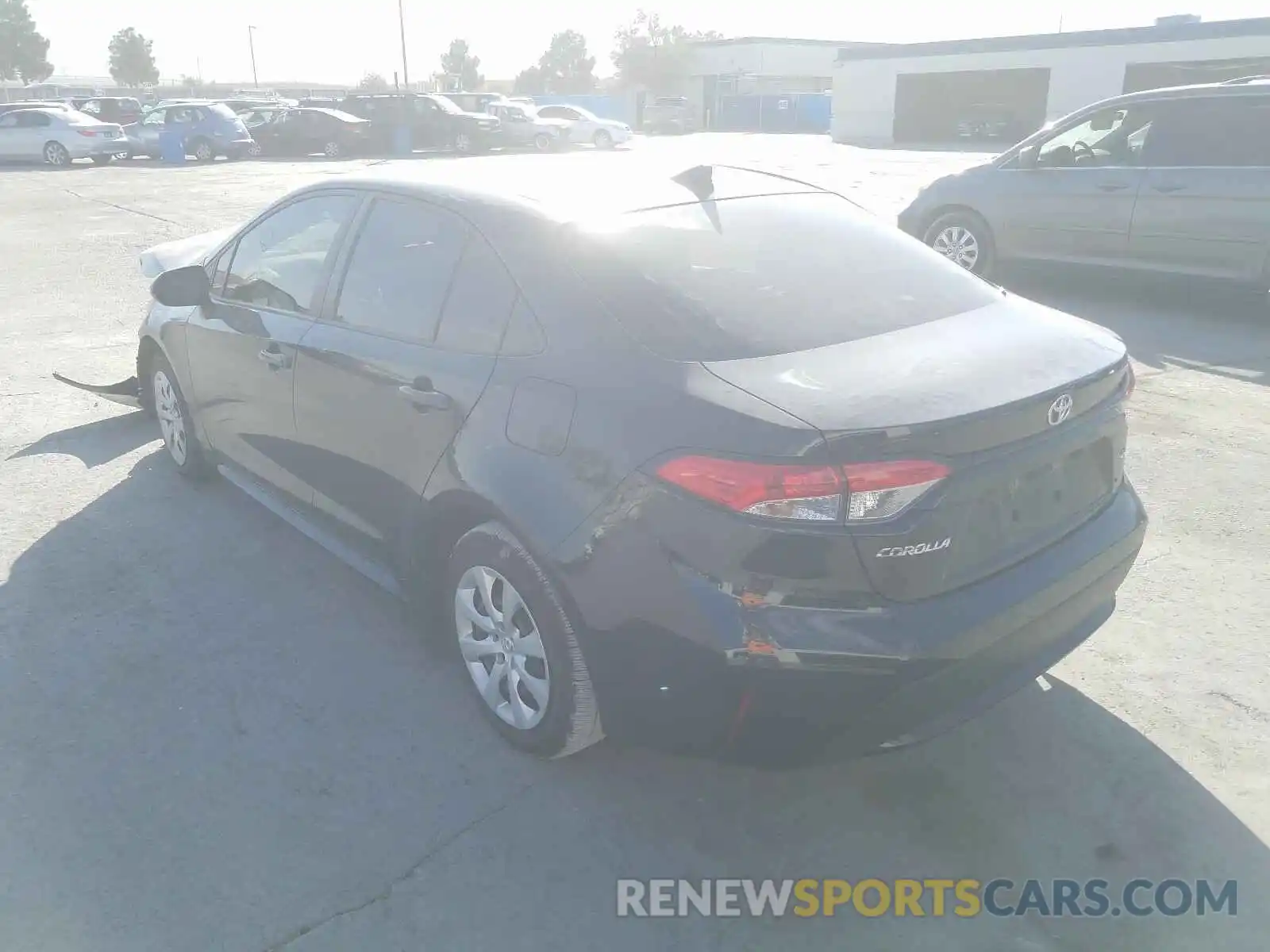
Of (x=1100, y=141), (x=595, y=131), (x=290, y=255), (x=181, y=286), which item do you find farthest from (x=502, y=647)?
(x=595, y=131)

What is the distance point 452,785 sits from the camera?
305cm

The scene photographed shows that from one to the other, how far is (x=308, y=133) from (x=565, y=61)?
74045 millimetres

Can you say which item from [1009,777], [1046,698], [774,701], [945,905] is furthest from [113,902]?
[1046,698]

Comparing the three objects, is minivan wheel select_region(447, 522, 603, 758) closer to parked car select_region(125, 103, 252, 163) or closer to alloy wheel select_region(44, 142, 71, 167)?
alloy wheel select_region(44, 142, 71, 167)

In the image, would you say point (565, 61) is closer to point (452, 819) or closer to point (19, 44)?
point (19, 44)

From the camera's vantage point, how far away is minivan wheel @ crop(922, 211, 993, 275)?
9.47 metres

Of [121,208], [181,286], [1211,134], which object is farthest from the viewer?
[121,208]

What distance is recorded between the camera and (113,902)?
2.62 m

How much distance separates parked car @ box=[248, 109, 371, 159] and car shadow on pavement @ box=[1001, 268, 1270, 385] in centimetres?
2634

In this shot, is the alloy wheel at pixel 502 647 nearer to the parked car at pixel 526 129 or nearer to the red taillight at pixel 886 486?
the red taillight at pixel 886 486

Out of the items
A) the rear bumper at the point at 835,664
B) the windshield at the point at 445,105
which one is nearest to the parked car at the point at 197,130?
the windshield at the point at 445,105

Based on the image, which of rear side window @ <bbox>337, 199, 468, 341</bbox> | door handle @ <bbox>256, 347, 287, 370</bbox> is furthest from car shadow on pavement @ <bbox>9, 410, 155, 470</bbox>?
rear side window @ <bbox>337, 199, 468, 341</bbox>

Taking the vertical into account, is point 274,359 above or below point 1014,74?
below

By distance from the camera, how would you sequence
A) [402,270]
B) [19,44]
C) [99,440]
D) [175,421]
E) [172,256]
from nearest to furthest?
[402,270] < [175,421] < [99,440] < [172,256] < [19,44]
